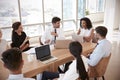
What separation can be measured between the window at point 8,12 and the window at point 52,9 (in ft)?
4.30

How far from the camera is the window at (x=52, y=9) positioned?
6211 millimetres

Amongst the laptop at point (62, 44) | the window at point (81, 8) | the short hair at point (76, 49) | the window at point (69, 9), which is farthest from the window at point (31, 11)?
the short hair at point (76, 49)

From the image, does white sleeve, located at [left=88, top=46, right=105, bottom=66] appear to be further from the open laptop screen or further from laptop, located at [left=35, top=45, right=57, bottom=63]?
the open laptop screen

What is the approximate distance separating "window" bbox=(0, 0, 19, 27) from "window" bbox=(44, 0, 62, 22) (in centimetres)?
131

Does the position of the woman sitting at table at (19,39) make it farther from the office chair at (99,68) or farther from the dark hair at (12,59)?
the dark hair at (12,59)

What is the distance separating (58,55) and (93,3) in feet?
24.5

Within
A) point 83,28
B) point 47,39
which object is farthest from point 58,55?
point 83,28

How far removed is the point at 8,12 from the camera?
522 cm

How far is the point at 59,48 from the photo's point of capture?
2863 mm

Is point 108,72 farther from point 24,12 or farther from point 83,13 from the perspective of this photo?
point 83,13

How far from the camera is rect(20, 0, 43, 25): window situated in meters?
5.59

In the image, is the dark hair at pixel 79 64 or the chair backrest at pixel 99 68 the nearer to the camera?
the dark hair at pixel 79 64

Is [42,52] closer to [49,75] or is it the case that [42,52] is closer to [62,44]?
[49,75]

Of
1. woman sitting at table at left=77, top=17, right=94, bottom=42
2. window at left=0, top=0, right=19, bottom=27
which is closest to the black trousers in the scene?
woman sitting at table at left=77, top=17, right=94, bottom=42
